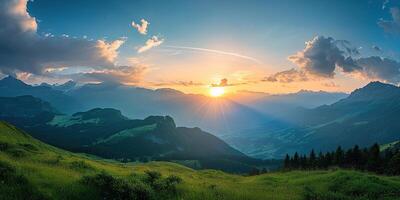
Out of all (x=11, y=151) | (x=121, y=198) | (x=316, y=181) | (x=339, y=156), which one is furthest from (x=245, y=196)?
(x=339, y=156)

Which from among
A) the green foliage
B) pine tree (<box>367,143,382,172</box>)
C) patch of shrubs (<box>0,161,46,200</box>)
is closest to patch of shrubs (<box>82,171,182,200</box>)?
the green foliage

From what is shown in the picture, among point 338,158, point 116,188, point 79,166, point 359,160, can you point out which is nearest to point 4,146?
point 79,166

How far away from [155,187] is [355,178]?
22902 millimetres

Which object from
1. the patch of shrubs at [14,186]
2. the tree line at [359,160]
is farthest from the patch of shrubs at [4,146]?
the tree line at [359,160]

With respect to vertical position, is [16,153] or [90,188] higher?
[16,153]

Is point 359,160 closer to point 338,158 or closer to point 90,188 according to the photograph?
point 338,158

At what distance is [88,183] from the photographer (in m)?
21.8

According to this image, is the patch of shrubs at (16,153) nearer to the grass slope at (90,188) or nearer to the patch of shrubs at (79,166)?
the grass slope at (90,188)

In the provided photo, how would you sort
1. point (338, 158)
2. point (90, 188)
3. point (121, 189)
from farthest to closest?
point (338, 158)
point (90, 188)
point (121, 189)

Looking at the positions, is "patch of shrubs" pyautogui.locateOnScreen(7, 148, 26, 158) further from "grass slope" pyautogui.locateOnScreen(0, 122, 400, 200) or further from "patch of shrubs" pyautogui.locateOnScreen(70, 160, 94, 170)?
"patch of shrubs" pyautogui.locateOnScreen(70, 160, 94, 170)

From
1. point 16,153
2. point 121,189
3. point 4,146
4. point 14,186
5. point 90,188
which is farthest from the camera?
point 4,146

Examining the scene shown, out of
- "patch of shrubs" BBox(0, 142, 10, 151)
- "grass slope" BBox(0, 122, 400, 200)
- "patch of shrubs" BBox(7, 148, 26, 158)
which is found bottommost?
"grass slope" BBox(0, 122, 400, 200)

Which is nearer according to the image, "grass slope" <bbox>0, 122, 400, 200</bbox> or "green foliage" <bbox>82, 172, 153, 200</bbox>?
"grass slope" <bbox>0, 122, 400, 200</bbox>

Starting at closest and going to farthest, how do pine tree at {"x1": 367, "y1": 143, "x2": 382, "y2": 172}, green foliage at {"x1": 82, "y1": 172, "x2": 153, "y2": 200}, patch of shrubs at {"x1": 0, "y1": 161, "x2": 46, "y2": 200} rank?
patch of shrubs at {"x1": 0, "y1": 161, "x2": 46, "y2": 200} < green foliage at {"x1": 82, "y1": 172, "x2": 153, "y2": 200} < pine tree at {"x1": 367, "y1": 143, "x2": 382, "y2": 172}
